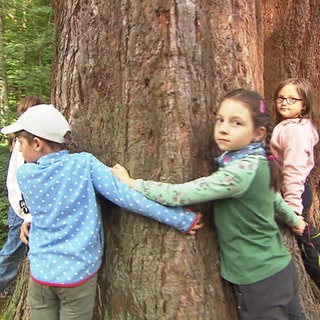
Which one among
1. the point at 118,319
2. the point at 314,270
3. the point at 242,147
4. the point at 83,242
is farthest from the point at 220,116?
the point at 314,270

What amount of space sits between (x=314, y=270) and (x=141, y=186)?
75.9 inches

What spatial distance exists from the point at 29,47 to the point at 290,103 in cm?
636

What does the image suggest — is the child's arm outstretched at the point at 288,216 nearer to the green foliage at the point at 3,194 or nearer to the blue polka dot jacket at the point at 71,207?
the blue polka dot jacket at the point at 71,207

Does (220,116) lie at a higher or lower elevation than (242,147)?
higher

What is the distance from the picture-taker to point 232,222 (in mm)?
2549

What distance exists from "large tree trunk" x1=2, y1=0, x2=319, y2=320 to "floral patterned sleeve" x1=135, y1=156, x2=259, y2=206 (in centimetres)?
21

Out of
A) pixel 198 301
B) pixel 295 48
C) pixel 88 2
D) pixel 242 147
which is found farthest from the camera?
pixel 295 48

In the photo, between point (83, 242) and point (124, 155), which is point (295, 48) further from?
point (83, 242)

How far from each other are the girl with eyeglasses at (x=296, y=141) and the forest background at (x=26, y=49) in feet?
17.8

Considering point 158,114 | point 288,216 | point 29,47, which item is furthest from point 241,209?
point 29,47

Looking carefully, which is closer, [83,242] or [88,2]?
[83,242]

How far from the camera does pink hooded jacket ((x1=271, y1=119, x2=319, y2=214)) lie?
3.15 meters

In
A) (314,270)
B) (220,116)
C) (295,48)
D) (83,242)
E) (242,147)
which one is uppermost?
(295,48)

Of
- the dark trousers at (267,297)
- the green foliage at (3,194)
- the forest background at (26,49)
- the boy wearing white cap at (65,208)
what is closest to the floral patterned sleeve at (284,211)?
the dark trousers at (267,297)
